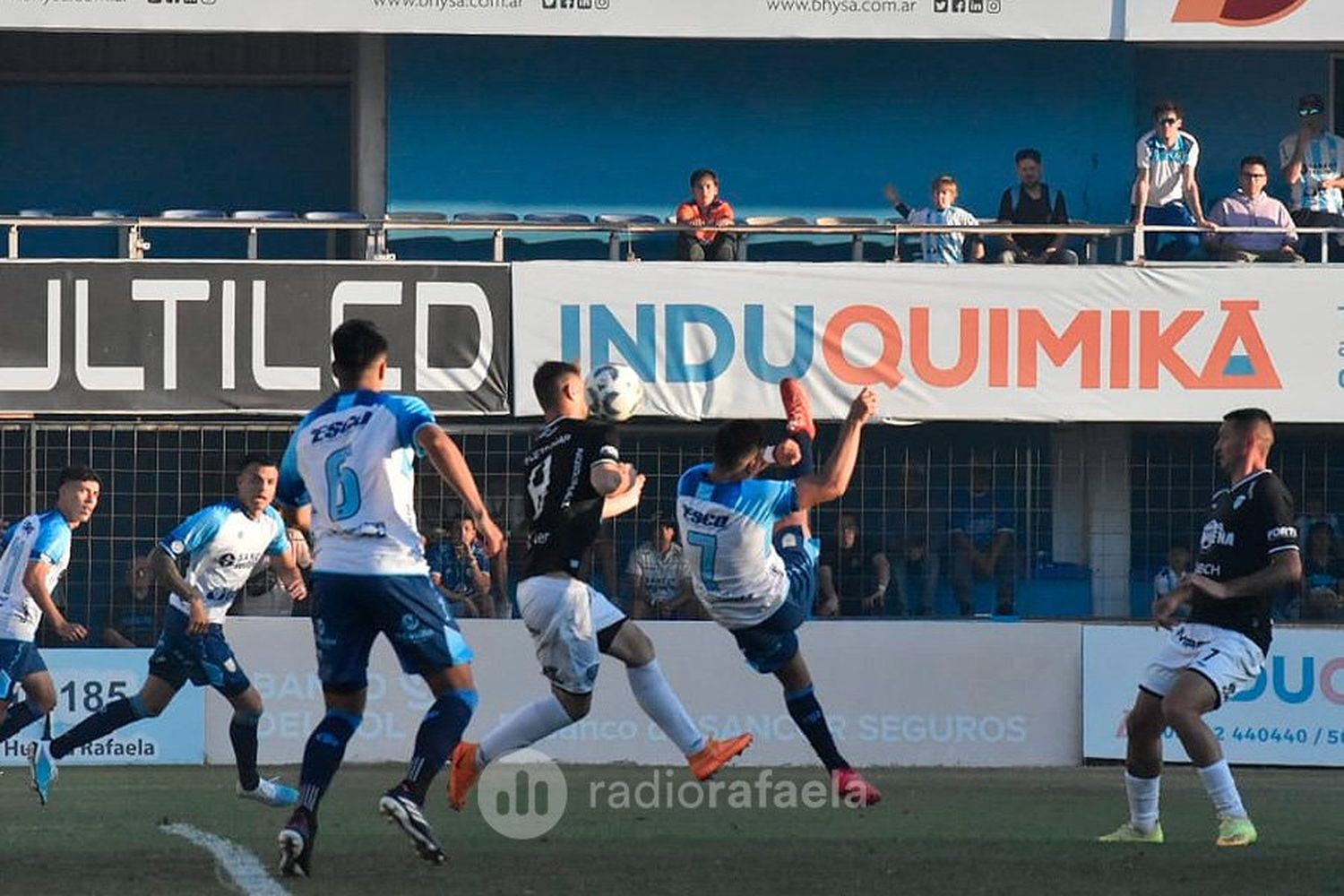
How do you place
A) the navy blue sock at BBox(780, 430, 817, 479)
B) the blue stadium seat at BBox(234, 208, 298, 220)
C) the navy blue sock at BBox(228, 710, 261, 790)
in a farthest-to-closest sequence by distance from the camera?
the blue stadium seat at BBox(234, 208, 298, 220), the navy blue sock at BBox(228, 710, 261, 790), the navy blue sock at BBox(780, 430, 817, 479)

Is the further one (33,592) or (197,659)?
(33,592)

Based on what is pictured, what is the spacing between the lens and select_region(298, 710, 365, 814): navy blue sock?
912cm

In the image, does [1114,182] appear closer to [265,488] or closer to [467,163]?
[467,163]

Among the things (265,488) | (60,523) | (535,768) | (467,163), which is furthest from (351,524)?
(467,163)

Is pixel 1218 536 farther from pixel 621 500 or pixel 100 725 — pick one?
pixel 100 725

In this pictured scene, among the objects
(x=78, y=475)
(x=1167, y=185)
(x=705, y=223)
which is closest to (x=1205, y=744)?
(x=78, y=475)

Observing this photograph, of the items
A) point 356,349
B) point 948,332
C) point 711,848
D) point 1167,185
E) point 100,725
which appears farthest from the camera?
point 1167,185

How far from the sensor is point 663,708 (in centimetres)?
1110

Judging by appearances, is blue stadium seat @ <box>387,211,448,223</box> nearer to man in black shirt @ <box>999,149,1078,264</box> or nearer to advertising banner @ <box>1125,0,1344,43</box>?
man in black shirt @ <box>999,149,1078,264</box>

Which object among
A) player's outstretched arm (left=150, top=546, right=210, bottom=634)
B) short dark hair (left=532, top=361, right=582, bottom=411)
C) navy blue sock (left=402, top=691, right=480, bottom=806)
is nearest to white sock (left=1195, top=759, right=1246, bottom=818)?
short dark hair (left=532, top=361, right=582, bottom=411)

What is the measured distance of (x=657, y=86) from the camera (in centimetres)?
2362

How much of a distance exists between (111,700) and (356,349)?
405 inches

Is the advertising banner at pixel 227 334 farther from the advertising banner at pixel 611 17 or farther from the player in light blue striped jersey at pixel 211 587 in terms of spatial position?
the player in light blue striped jersey at pixel 211 587

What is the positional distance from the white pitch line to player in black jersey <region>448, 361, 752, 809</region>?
1.00 m
